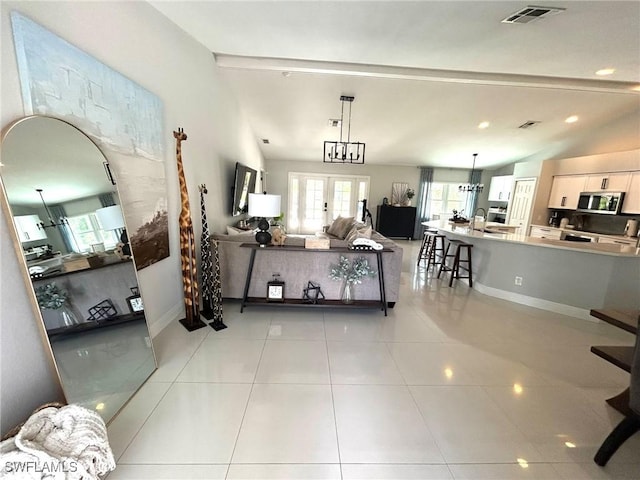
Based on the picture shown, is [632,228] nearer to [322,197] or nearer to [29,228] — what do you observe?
[322,197]

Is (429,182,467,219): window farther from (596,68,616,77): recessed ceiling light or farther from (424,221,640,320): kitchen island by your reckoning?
(596,68,616,77): recessed ceiling light

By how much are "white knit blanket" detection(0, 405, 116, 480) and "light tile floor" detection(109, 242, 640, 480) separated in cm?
30

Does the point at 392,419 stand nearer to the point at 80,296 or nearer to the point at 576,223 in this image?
the point at 80,296

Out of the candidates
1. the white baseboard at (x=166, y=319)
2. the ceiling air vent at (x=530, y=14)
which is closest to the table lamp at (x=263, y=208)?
the white baseboard at (x=166, y=319)

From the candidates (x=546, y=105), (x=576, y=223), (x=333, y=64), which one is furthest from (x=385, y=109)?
(x=576, y=223)

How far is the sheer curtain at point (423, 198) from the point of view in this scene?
332 inches

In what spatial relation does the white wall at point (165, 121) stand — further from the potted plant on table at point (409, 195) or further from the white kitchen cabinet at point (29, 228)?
the potted plant on table at point (409, 195)

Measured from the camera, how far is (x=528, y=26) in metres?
2.41

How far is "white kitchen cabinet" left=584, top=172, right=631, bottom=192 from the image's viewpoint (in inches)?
188

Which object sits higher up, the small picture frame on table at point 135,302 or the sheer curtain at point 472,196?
the sheer curtain at point 472,196

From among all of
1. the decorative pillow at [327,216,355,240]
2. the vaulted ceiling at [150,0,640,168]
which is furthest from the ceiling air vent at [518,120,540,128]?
the decorative pillow at [327,216,355,240]

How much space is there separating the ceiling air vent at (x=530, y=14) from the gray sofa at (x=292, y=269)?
93.9 inches

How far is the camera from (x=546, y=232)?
19.7 feet

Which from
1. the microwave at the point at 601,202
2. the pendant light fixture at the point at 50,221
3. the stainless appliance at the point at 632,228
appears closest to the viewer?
the pendant light fixture at the point at 50,221
